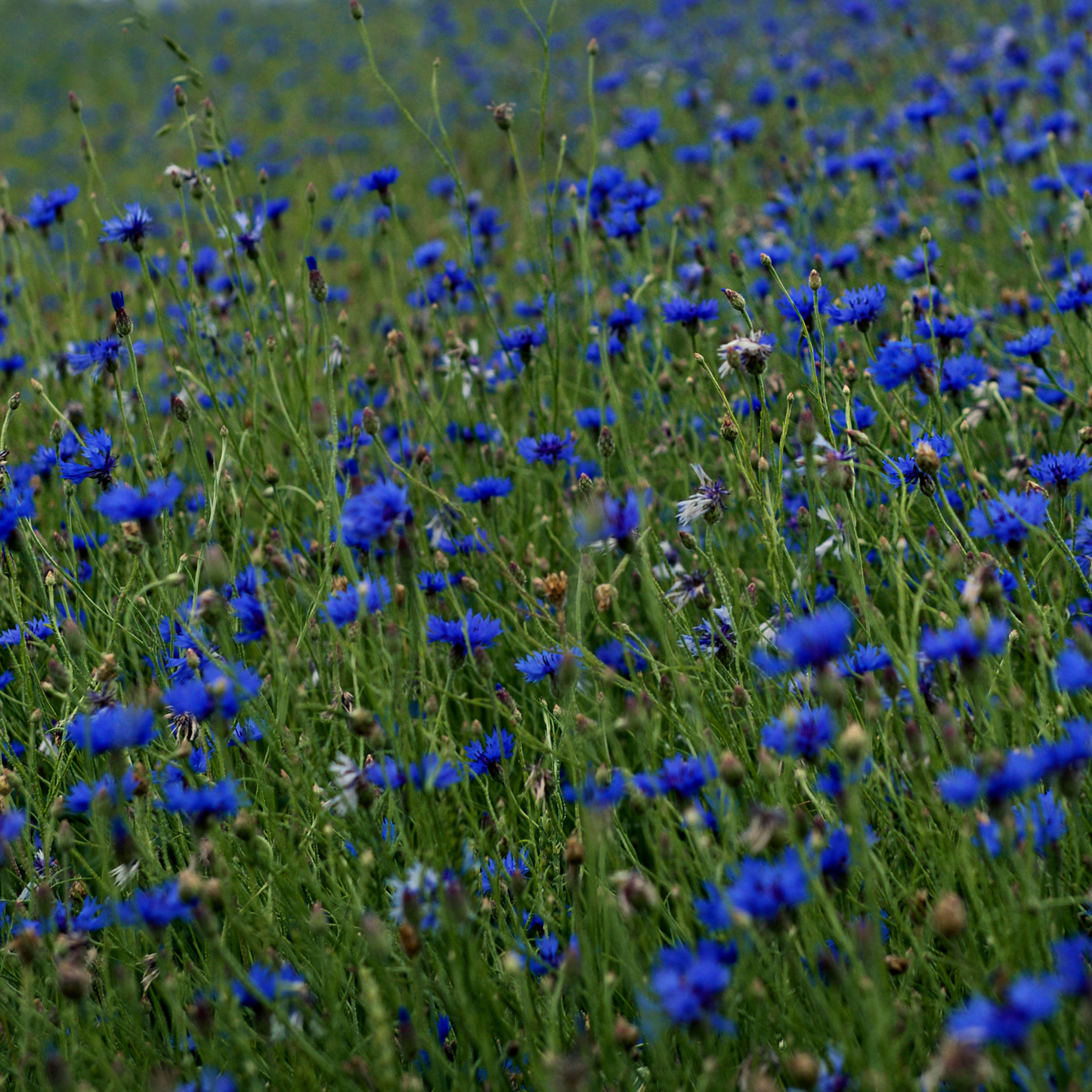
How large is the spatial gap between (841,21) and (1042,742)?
23.3 ft

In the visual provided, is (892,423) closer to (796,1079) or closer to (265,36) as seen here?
(796,1079)

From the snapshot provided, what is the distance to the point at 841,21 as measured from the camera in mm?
7422

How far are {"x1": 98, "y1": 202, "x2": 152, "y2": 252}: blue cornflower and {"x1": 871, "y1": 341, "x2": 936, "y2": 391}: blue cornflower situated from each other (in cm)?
171

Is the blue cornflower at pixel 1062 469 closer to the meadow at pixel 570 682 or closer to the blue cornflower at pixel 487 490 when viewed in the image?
the meadow at pixel 570 682

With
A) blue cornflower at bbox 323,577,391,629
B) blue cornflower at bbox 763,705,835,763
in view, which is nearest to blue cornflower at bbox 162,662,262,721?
blue cornflower at bbox 323,577,391,629

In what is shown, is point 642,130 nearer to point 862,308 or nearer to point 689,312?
point 689,312

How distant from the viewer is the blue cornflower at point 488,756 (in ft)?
6.17

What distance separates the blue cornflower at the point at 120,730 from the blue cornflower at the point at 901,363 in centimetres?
145

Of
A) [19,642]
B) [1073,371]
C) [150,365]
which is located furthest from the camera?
[150,365]

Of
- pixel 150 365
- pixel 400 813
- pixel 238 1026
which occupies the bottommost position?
pixel 238 1026

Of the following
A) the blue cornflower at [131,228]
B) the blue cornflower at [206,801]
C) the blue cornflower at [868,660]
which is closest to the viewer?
the blue cornflower at [206,801]

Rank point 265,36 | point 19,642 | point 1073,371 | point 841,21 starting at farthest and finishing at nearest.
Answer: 1. point 265,36
2. point 841,21
3. point 1073,371
4. point 19,642

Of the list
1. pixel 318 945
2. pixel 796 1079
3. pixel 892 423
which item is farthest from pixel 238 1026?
pixel 892 423

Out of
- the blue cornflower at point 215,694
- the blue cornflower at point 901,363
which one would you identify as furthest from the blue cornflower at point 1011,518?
the blue cornflower at point 215,694
